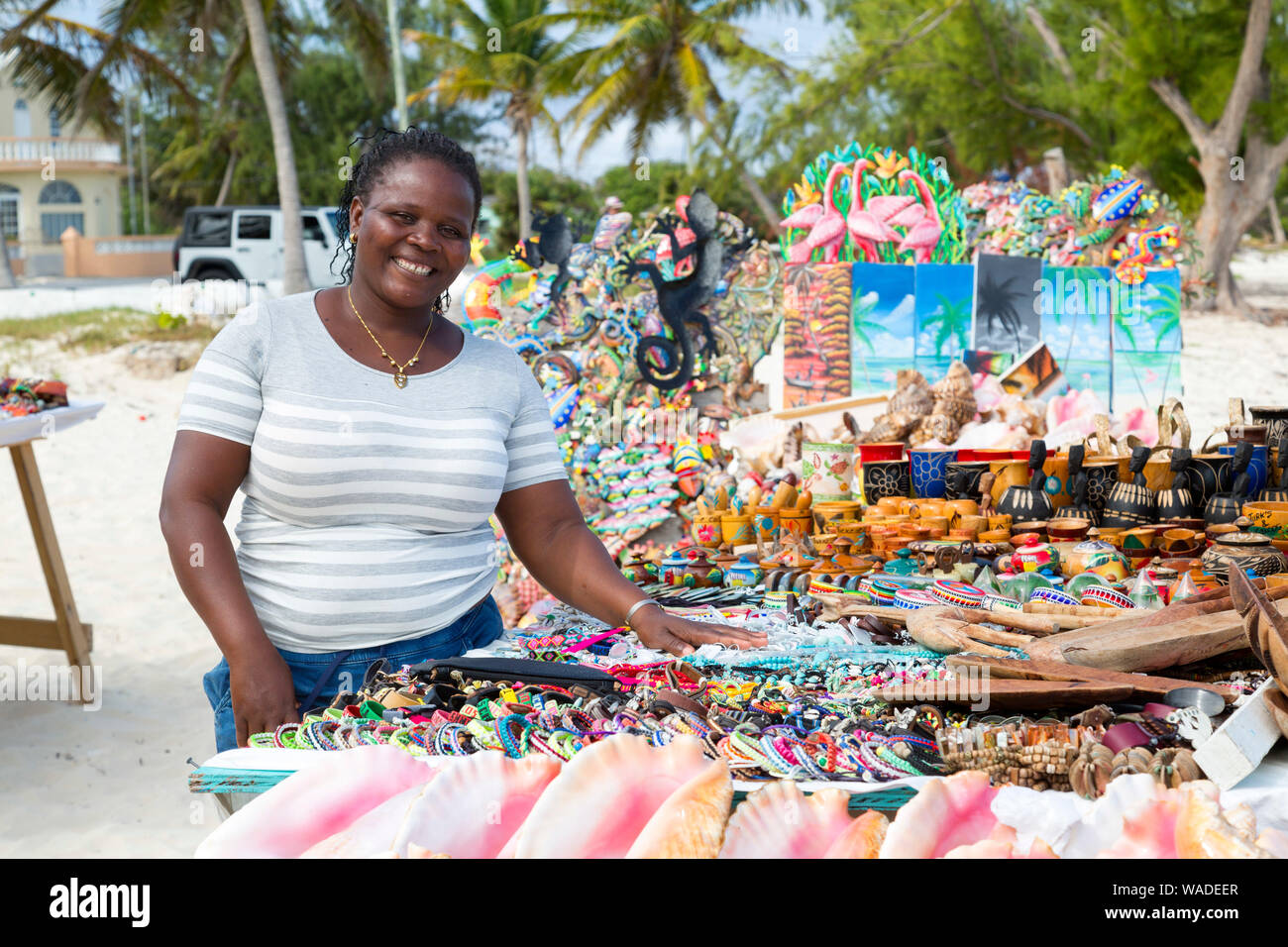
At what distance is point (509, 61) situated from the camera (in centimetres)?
2253

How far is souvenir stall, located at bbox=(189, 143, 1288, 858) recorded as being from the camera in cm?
136

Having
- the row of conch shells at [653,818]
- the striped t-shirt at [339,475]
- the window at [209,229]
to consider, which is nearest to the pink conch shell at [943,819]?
the row of conch shells at [653,818]

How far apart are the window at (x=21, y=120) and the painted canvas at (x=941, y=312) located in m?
34.0

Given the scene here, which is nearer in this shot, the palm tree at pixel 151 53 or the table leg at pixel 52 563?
the table leg at pixel 52 563

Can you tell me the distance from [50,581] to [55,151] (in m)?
29.8

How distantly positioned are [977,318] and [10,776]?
3.98 meters

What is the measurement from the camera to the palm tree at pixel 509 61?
22.3m

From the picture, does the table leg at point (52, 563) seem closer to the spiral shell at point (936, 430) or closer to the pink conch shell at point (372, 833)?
the spiral shell at point (936, 430)

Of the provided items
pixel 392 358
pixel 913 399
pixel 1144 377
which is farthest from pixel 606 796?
pixel 1144 377

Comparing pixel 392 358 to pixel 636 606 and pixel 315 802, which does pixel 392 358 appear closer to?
pixel 636 606

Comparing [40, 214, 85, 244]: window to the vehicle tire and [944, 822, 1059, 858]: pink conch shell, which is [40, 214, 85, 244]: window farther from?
[944, 822, 1059, 858]: pink conch shell

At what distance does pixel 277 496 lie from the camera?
1877mm

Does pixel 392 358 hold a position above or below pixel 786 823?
above

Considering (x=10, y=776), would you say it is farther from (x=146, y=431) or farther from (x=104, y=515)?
(x=146, y=431)
